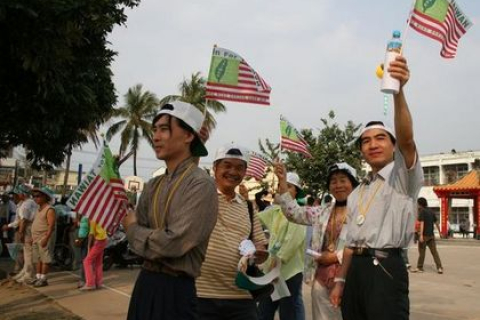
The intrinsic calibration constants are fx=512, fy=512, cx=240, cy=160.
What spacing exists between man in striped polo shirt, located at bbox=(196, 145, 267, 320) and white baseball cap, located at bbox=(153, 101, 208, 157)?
1.01 meters

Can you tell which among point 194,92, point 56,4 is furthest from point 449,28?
point 194,92

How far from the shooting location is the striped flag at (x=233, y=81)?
17.5 ft

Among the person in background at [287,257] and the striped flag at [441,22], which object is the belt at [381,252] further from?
the person in background at [287,257]

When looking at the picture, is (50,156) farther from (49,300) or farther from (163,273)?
(163,273)

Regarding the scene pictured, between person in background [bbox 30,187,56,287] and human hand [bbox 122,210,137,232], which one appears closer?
human hand [bbox 122,210,137,232]

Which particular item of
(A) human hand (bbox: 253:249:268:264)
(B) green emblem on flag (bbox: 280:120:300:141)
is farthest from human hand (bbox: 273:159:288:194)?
(B) green emblem on flag (bbox: 280:120:300:141)

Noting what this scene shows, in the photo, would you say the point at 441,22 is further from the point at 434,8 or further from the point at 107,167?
the point at 107,167

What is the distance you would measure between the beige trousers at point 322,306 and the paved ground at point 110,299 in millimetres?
3036

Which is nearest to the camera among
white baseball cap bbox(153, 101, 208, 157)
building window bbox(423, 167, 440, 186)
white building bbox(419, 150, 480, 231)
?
white baseball cap bbox(153, 101, 208, 157)

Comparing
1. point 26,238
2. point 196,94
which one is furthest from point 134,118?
point 26,238

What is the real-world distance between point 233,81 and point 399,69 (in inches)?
120

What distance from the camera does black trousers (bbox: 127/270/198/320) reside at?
242 centimetres

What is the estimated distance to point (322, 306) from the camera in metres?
4.31

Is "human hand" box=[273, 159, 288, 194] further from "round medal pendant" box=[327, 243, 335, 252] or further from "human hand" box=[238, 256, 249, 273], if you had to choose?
"human hand" box=[238, 256, 249, 273]
